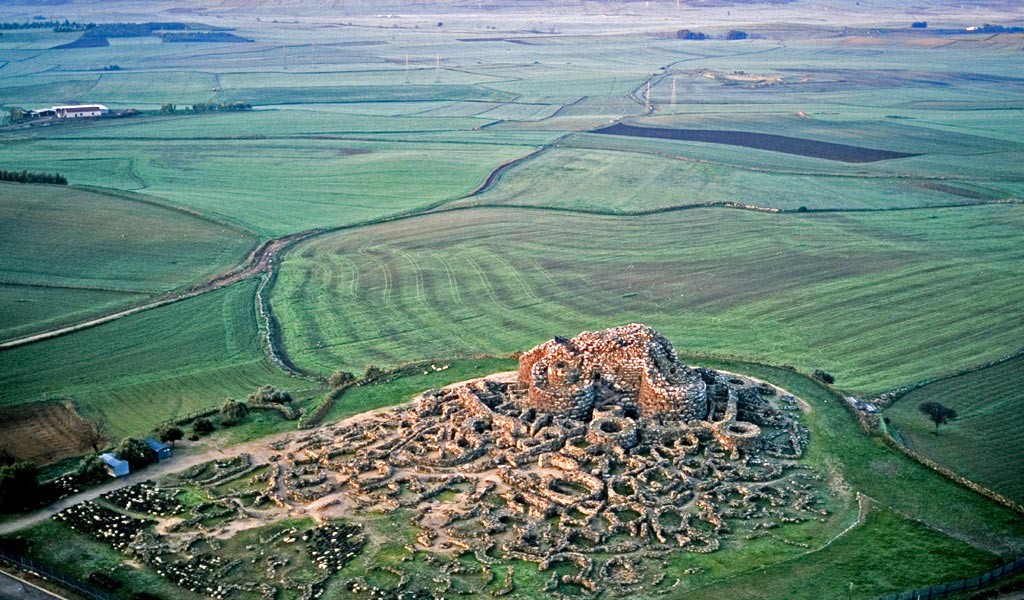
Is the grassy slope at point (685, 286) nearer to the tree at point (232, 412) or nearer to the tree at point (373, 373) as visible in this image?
the tree at point (373, 373)

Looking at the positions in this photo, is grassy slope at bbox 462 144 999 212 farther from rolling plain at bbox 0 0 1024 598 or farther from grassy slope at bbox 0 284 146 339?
grassy slope at bbox 0 284 146 339

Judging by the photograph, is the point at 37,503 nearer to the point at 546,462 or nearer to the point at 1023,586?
the point at 546,462

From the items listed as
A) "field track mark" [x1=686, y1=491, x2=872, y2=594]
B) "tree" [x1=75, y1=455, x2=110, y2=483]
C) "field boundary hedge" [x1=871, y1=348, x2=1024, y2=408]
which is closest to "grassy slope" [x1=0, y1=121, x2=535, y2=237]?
"tree" [x1=75, y1=455, x2=110, y2=483]

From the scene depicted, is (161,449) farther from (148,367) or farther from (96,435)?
(148,367)

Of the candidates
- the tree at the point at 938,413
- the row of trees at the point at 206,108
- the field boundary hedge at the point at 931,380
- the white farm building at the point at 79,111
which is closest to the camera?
the tree at the point at 938,413

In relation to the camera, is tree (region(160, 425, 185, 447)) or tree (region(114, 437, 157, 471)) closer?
tree (region(114, 437, 157, 471))

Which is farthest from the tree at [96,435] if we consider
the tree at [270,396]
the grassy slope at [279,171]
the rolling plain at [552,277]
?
the grassy slope at [279,171]
